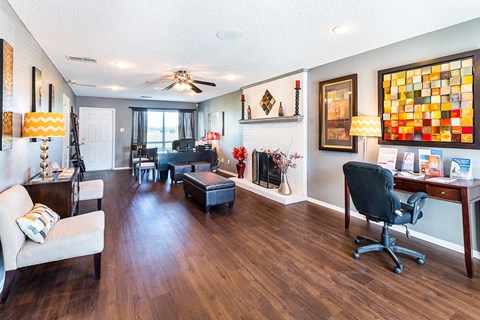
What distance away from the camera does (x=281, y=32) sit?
2.89m

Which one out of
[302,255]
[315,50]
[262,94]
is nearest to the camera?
[302,255]

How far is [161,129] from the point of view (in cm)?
894

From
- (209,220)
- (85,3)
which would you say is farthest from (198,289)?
(85,3)

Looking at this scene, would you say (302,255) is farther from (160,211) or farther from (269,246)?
(160,211)

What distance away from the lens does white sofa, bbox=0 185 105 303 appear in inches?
70.2

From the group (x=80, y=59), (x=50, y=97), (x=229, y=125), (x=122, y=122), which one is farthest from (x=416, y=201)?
(x=122, y=122)

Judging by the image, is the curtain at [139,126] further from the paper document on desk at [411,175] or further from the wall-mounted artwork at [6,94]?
the paper document on desk at [411,175]

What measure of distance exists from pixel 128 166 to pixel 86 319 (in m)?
7.45

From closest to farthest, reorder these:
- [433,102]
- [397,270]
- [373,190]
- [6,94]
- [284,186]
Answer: [6,94]
[397,270]
[373,190]
[433,102]
[284,186]

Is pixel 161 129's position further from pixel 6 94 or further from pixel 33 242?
pixel 33 242

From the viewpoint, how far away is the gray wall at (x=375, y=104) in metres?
2.71

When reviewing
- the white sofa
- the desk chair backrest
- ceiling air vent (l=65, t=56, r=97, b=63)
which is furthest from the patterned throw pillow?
the desk chair backrest

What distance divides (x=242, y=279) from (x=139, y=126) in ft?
24.9

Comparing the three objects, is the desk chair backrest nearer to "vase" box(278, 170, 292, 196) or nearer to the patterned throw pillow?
"vase" box(278, 170, 292, 196)
